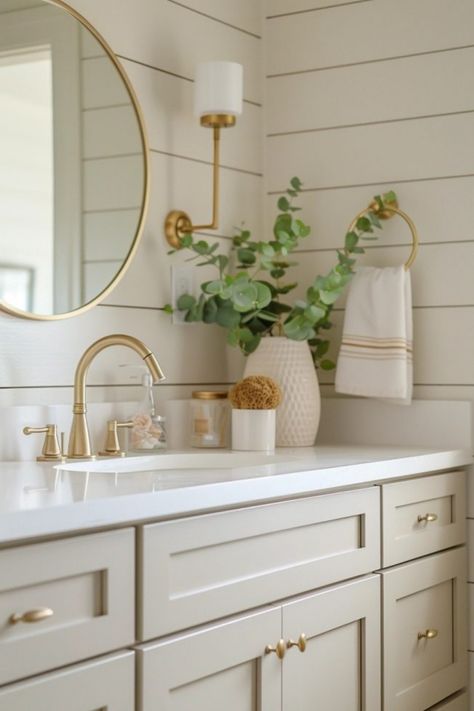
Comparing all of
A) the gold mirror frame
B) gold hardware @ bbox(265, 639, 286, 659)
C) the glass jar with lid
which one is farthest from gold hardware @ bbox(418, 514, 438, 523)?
the gold mirror frame

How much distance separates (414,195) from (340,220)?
0.67 ft

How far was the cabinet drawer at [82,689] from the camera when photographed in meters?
1.31

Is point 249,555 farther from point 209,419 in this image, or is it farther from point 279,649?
point 209,419

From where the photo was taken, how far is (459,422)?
250cm

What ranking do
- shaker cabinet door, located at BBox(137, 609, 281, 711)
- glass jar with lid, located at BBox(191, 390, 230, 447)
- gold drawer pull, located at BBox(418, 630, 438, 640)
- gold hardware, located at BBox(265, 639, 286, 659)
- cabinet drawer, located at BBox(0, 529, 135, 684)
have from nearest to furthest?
cabinet drawer, located at BBox(0, 529, 135, 684) → shaker cabinet door, located at BBox(137, 609, 281, 711) → gold hardware, located at BBox(265, 639, 286, 659) → gold drawer pull, located at BBox(418, 630, 438, 640) → glass jar with lid, located at BBox(191, 390, 230, 447)

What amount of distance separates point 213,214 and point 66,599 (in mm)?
1306

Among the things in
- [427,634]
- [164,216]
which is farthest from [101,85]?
[427,634]

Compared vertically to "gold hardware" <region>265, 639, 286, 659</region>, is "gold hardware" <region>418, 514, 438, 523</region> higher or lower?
higher

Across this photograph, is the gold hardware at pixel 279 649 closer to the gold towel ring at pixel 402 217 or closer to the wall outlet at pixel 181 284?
the wall outlet at pixel 181 284

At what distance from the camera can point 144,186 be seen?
7.75ft

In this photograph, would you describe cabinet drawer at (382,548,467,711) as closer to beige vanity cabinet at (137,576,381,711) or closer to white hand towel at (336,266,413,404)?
beige vanity cabinet at (137,576,381,711)

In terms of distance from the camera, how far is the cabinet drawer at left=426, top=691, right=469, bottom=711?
2352 millimetres

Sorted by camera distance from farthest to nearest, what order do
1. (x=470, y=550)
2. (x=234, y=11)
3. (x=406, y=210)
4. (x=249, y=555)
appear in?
(x=234, y=11), (x=406, y=210), (x=470, y=550), (x=249, y=555)

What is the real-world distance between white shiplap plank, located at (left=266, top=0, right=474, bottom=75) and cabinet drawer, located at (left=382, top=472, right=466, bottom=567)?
1.02 metres
